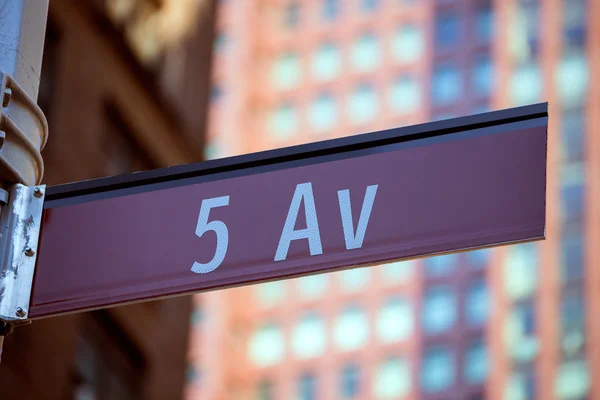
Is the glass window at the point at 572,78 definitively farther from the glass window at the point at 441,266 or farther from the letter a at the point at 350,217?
the letter a at the point at 350,217

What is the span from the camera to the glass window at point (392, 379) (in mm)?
77938

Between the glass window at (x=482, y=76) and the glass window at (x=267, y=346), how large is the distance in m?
19.0

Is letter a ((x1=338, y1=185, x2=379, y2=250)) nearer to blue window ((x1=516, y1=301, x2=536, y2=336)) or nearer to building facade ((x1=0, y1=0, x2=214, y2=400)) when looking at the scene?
building facade ((x1=0, y1=0, x2=214, y2=400))

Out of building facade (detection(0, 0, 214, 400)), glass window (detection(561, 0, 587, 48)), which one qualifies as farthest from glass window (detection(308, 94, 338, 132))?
building facade (detection(0, 0, 214, 400))

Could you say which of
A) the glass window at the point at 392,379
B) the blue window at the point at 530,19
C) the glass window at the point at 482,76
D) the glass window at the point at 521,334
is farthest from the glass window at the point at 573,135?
the glass window at the point at 392,379

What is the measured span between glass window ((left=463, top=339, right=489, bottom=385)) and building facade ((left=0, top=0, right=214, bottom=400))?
55181mm

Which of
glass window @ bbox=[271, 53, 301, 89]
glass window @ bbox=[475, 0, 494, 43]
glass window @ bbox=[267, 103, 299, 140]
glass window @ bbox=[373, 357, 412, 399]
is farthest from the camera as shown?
glass window @ bbox=[271, 53, 301, 89]

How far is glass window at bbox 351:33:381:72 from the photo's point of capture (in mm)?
86625

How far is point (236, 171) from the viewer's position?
15.2 ft

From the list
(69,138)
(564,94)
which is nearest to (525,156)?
(69,138)

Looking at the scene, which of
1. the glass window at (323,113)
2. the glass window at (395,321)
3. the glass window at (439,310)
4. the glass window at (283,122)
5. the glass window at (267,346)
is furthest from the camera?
the glass window at (283,122)

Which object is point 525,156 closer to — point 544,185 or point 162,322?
point 544,185

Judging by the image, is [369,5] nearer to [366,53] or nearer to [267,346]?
[366,53]

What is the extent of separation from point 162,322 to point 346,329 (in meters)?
62.7
